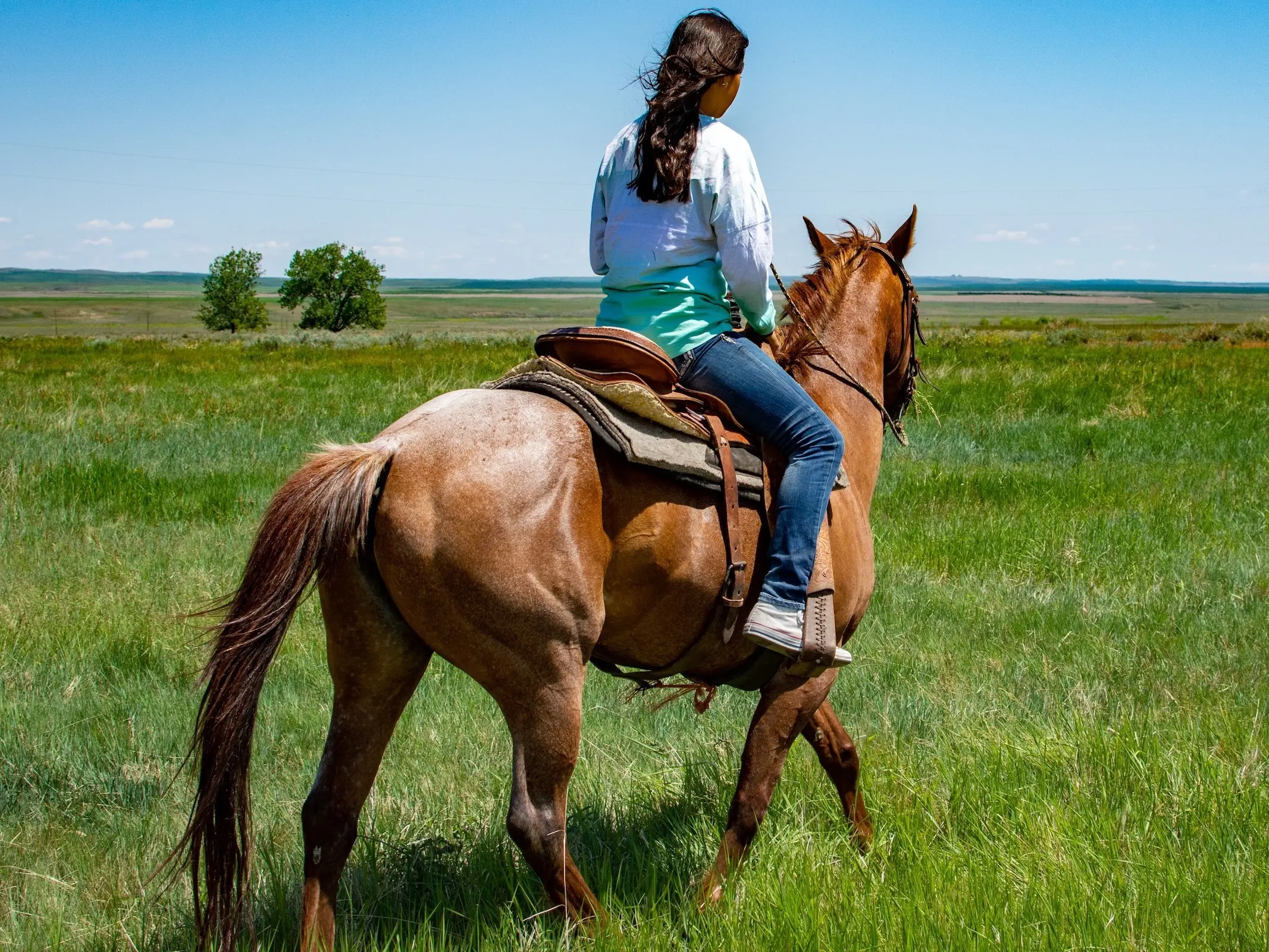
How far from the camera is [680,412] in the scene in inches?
129

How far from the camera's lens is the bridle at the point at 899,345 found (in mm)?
4078

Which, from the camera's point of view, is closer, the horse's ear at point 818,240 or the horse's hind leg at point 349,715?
the horse's hind leg at point 349,715

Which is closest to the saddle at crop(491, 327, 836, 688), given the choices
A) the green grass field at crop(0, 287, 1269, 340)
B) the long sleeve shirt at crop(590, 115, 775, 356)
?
the long sleeve shirt at crop(590, 115, 775, 356)

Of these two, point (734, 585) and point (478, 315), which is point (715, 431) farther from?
point (478, 315)

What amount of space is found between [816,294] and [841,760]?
1.83 meters

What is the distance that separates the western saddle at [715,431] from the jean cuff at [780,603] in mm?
65

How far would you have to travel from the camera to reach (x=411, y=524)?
2736 mm

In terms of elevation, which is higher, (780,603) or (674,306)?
(674,306)

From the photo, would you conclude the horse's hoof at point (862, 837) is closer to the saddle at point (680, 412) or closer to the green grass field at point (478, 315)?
the saddle at point (680, 412)

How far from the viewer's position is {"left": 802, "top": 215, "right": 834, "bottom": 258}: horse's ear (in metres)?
4.36

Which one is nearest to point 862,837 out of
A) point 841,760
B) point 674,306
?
point 841,760

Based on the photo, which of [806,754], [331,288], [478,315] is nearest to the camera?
[806,754]

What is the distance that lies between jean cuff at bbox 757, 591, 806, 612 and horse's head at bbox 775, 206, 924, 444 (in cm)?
108

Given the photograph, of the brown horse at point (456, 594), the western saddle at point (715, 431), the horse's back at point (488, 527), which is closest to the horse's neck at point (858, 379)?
the western saddle at point (715, 431)
